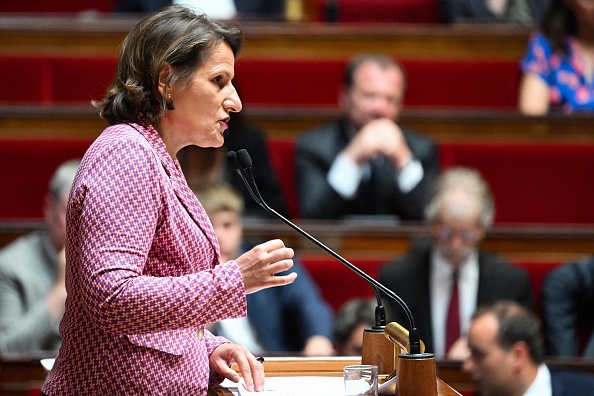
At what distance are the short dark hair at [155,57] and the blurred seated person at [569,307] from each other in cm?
93

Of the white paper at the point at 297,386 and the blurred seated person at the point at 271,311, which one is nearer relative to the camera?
the white paper at the point at 297,386

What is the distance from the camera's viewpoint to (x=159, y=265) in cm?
62

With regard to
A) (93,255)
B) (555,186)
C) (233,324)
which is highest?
(93,255)

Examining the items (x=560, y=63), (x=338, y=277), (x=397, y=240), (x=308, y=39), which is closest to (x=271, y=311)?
(x=338, y=277)

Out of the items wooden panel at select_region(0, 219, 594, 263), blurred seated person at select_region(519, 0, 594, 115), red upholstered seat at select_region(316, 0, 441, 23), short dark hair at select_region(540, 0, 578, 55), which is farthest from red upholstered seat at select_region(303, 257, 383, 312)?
red upholstered seat at select_region(316, 0, 441, 23)

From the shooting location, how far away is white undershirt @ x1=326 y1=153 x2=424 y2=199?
164 cm

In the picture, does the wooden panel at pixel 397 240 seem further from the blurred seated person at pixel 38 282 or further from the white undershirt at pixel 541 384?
the white undershirt at pixel 541 384

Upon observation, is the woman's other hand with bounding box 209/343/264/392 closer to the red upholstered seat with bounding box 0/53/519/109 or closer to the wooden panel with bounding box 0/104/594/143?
the wooden panel with bounding box 0/104/594/143

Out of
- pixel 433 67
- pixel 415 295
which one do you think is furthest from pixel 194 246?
pixel 433 67

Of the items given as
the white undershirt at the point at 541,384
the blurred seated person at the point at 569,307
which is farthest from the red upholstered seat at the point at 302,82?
the white undershirt at the point at 541,384

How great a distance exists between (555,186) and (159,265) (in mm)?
1181

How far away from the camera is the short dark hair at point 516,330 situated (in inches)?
51.3

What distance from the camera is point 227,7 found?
2.01 m

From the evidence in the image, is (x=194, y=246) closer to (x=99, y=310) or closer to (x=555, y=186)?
(x=99, y=310)
